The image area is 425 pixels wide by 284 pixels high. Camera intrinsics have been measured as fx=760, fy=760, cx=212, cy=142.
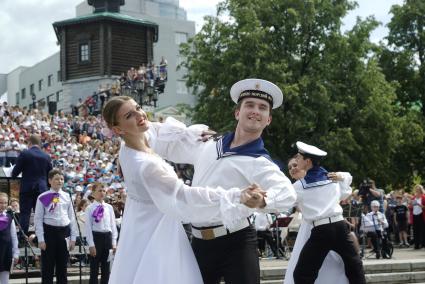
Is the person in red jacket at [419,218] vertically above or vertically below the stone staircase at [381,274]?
above

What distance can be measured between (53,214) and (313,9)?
78.4 ft

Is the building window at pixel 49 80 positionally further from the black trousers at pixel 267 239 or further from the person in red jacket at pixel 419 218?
the black trousers at pixel 267 239

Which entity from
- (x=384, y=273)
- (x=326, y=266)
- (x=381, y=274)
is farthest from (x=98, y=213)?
(x=384, y=273)

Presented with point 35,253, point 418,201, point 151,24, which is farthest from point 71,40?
point 35,253

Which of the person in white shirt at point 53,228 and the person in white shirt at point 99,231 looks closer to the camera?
the person in white shirt at point 53,228

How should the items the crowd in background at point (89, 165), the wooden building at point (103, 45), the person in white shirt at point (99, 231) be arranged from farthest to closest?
the wooden building at point (103, 45) < the crowd in background at point (89, 165) < the person in white shirt at point (99, 231)

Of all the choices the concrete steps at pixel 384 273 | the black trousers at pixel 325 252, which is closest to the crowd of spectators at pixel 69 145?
the concrete steps at pixel 384 273

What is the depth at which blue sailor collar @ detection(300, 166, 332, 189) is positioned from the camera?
8383 mm

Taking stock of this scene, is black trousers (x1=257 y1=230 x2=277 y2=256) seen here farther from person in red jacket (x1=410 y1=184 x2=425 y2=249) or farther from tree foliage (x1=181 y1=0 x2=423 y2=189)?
tree foliage (x1=181 y1=0 x2=423 y2=189)

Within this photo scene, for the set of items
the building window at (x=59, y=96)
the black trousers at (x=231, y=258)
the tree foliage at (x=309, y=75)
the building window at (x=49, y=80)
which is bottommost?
the black trousers at (x=231, y=258)

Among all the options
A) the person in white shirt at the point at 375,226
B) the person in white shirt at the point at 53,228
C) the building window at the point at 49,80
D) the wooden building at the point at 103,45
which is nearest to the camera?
the person in white shirt at the point at 53,228

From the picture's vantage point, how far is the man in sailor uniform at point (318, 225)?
326 inches

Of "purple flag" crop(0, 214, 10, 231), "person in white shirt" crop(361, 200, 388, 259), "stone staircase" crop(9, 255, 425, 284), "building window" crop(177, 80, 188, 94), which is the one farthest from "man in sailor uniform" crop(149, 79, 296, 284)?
"building window" crop(177, 80, 188, 94)

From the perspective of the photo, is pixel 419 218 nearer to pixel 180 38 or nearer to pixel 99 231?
pixel 99 231
